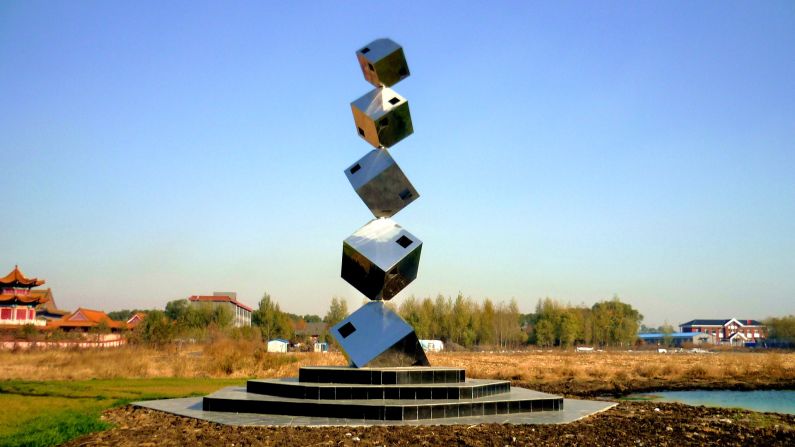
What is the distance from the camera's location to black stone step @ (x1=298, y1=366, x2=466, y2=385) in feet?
34.0

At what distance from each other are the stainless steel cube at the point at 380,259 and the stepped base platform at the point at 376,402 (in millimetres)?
1597

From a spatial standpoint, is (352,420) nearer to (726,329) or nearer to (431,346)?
(431,346)

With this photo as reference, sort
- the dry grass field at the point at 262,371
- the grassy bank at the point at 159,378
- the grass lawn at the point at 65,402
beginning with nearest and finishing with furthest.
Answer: the grass lawn at the point at 65,402 < the grassy bank at the point at 159,378 < the dry grass field at the point at 262,371

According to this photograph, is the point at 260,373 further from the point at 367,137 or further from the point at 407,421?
the point at 407,421

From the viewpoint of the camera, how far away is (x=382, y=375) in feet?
34.0

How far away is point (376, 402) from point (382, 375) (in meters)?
0.98

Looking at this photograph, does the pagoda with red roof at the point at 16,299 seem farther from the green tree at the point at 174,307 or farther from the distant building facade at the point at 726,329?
the distant building facade at the point at 726,329

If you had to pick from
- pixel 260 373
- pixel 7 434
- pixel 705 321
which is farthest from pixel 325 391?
pixel 705 321

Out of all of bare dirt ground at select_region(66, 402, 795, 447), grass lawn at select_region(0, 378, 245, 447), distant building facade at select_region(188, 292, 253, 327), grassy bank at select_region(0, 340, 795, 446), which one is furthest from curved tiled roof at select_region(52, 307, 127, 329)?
bare dirt ground at select_region(66, 402, 795, 447)

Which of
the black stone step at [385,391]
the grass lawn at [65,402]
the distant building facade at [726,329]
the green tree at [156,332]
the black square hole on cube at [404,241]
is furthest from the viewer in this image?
the distant building facade at [726,329]

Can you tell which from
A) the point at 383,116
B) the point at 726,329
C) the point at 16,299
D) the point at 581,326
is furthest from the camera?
the point at 726,329

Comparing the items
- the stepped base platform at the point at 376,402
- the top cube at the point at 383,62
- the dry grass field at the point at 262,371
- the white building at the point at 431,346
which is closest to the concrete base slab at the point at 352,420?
the stepped base platform at the point at 376,402

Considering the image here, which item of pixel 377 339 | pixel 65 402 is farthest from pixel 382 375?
pixel 65 402

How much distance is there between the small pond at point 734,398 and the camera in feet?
47.3
